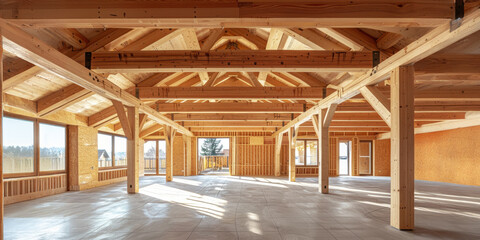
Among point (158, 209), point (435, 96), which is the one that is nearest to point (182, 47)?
point (158, 209)

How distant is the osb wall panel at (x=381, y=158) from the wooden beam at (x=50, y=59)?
1664cm

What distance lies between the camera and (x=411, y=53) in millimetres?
3988

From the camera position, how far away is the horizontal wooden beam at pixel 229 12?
3236 millimetres

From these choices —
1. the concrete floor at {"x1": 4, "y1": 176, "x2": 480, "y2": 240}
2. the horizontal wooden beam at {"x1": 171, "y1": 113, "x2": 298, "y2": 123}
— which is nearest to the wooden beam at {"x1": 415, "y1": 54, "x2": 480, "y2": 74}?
the concrete floor at {"x1": 4, "y1": 176, "x2": 480, "y2": 240}

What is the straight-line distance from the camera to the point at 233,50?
18.0 feet

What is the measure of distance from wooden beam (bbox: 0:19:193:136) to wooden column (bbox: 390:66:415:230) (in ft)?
18.4

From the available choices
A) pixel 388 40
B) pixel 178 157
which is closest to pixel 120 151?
pixel 178 157

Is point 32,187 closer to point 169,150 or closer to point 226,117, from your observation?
point 169,150

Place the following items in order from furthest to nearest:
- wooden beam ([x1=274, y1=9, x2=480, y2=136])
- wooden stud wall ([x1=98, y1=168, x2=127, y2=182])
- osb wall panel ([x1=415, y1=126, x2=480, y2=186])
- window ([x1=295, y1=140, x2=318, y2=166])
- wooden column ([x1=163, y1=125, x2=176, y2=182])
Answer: window ([x1=295, y1=140, x2=318, y2=166]) → wooden column ([x1=163, y1=125, x2=176, y2=182]) → osb wall panel ([x1=415, y1=126, x2=480, y2=186]) → wooden stud wall ([x1=98, y1=168, x2=127, y2=182]) → wooden beam ([x1=274, y1=9, x2=480, y2=136])

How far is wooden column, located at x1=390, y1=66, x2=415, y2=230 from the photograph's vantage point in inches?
166

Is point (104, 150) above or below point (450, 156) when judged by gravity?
above

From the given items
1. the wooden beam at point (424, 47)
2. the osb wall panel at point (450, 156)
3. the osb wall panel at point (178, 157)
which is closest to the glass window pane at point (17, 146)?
the wooden beam at point (424, 47)

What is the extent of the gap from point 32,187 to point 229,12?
807 centimetres

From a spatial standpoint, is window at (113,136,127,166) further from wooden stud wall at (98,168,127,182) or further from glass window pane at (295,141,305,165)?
glass window pane at (295,141,305,165)
